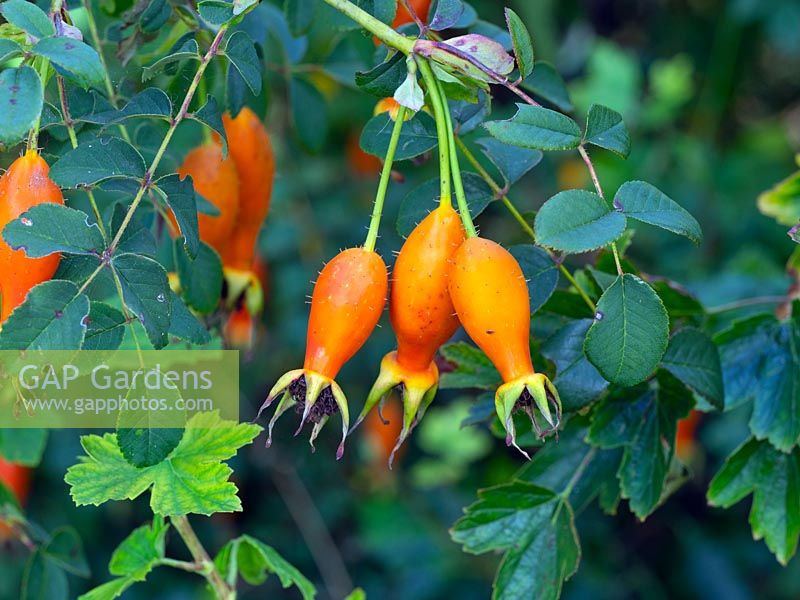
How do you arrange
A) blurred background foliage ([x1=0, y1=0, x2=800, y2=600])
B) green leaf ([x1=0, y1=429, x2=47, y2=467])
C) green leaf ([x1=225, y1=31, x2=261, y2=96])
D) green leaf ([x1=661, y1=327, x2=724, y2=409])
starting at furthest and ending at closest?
blurred background foliage ([x1=0, y1=0, x2=800, y2=600]) < green leaf ([x1=0, y1=429, x2=47, y2=467]) < green leaf ([x1=661, y1=327, x2=724, y2=409]) < green leaf ([x1=225, y1=31, x2=261, y2=96])

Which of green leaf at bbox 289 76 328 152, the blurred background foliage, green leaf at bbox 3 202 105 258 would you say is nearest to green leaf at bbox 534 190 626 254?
green leaf at bbox 3 202 105 258

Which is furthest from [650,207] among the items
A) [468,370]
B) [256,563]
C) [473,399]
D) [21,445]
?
[473,399]

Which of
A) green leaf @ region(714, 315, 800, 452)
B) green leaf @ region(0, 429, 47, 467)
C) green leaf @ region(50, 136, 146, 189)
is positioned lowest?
green leaf @ region(0, 429, 47, 467)

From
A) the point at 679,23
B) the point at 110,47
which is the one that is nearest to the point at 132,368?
the point at 110,47

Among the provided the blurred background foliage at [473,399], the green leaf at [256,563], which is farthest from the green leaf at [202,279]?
the blurred background foliage at [473,399]

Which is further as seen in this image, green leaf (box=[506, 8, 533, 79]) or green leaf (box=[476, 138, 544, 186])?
green leaf (box=[476, 138, 544, 186])

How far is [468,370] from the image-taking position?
1407 millimetres

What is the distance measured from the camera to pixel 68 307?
40.8 inches

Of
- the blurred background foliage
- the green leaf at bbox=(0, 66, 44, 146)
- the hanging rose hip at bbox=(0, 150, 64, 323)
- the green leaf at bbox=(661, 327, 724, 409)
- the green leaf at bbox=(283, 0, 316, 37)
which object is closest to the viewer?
the green leaf at bbox=(0, 66, 44, 146)

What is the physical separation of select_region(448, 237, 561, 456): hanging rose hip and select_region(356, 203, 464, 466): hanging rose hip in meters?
0.03

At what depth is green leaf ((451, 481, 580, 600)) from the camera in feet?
4.44

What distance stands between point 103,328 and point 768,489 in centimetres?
91

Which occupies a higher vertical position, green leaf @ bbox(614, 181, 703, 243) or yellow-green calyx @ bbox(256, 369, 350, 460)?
green leaf @ bbox(614, 181, 703, 243)

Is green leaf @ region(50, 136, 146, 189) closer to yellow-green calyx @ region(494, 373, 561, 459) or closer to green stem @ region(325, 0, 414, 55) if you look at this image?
green stem @ region(325, 0, 414, 55)
